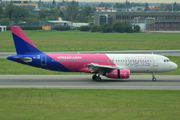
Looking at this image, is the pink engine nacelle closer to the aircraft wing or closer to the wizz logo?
the aircraft wing

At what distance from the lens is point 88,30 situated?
177375 millimetres

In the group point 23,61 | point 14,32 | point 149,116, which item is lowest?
point 149,116

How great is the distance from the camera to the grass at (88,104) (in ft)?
71.2

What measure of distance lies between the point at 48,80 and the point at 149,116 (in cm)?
1802

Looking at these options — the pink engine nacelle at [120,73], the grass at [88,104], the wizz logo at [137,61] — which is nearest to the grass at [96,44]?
the wizz logo at [137,61]

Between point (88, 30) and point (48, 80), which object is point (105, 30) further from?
Result: point (48, 80)

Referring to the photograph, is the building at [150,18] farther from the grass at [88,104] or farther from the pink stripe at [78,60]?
the grass at [88,104]

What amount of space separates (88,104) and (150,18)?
163889 mm

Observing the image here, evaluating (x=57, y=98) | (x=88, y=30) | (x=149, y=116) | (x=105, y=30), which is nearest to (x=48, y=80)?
(x=57, y=98)

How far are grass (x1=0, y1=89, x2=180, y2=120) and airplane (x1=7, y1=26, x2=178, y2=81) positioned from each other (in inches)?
252

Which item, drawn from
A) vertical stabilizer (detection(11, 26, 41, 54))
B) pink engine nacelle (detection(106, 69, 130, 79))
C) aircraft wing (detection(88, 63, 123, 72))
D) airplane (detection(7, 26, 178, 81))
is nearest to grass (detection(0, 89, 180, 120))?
pink engine nacelle (detection(106, 69, 130, 79))

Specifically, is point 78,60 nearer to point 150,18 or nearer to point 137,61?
point 137,61

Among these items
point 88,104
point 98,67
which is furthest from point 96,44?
point 88,104

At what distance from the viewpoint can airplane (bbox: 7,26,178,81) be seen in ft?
117
